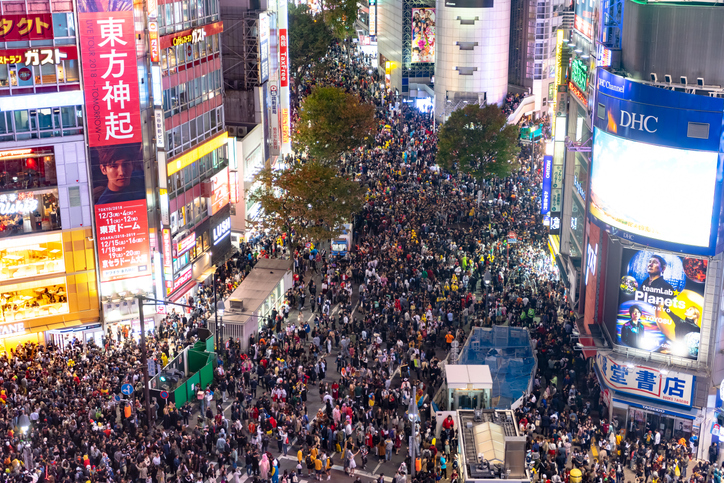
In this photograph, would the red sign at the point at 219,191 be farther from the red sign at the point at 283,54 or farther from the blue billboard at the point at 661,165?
the blue billboard at the point at 661,165

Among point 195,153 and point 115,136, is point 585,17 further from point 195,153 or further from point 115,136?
point 115,136

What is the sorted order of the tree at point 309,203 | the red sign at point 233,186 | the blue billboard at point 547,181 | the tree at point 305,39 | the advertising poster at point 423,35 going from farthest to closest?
the tree at point 305,39, the advertising poster at point 423,35, the red sign at point 233,186, the tree at point 309,203, the blue billboard at point 547,181

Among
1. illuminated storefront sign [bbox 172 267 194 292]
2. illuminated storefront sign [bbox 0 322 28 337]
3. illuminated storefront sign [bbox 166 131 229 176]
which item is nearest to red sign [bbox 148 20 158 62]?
illuminated storefront sign [bbox 166 131 229 176]

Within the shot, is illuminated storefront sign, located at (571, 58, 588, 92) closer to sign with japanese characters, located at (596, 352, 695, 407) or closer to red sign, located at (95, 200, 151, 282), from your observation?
sign with japanese characters, located at (596, 352, 695, 407)

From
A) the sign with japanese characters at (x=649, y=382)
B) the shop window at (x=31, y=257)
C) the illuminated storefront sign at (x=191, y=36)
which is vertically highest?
the illuminated storefront sign at (x=191, y=36)

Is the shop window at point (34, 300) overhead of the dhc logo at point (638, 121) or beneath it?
beneath

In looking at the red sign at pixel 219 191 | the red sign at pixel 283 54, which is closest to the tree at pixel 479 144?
the red sign at pixel 283 54

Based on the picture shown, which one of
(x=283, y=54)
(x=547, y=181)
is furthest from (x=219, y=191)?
(x=547, y=181)
